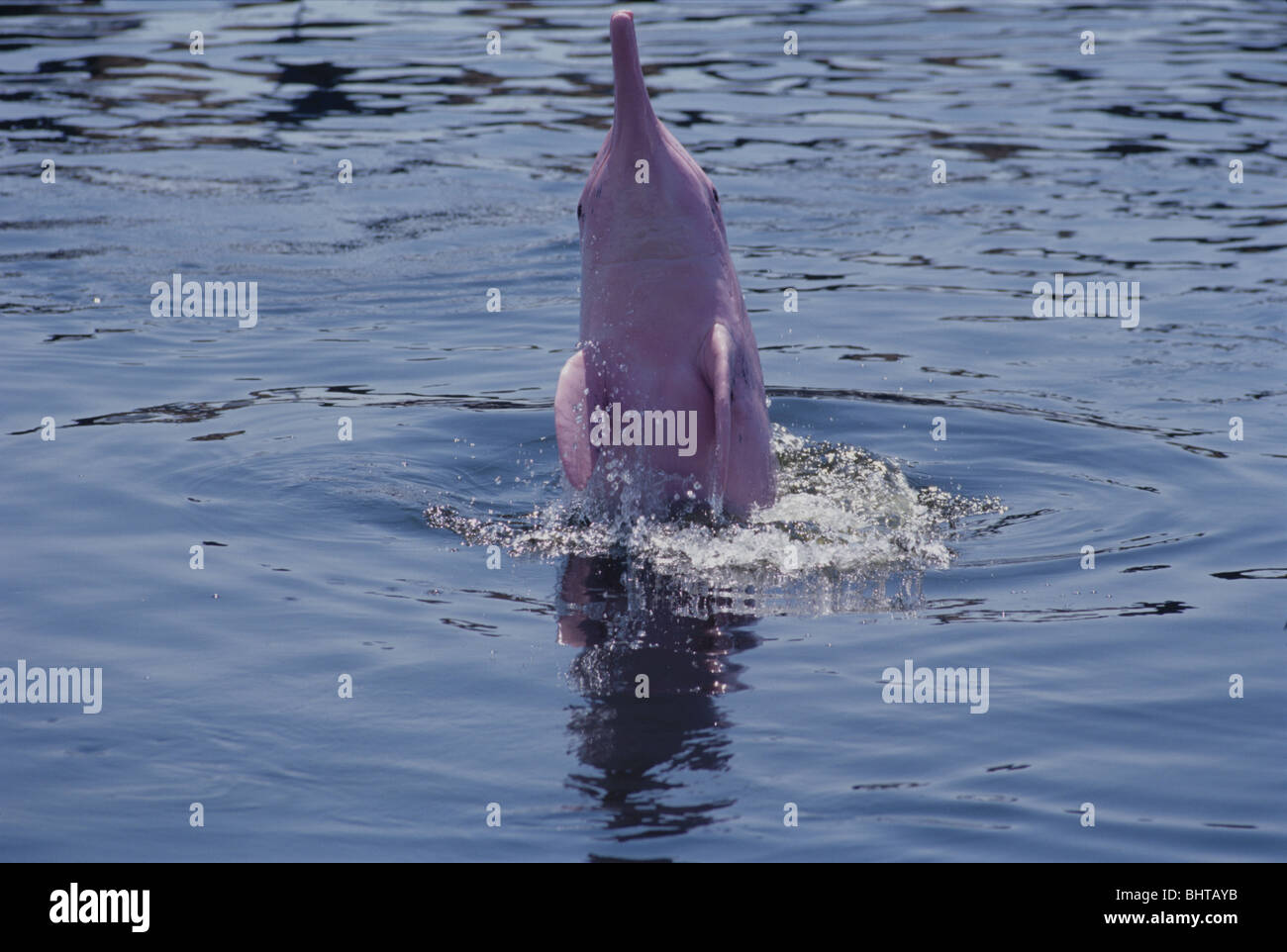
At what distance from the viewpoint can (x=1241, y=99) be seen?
70.2ft

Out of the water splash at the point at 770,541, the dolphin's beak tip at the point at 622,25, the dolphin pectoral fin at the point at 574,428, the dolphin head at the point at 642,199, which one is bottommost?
the water splash at the point at 770,541

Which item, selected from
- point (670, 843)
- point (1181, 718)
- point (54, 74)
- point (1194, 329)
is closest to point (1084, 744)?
point (1181, 718)

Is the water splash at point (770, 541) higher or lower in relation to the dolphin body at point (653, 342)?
lower

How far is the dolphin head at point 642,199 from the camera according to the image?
7.80 m

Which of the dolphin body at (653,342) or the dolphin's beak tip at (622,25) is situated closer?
the dolphin's beak tip at (622,25)

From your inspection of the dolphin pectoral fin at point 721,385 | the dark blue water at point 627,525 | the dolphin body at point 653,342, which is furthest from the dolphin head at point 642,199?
the dark blue water at point 627,525

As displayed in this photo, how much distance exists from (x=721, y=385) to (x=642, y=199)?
3.30 feet

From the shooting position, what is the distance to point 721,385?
25.2 feet

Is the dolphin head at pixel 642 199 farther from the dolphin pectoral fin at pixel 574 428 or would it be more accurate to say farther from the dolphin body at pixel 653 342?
the dolphin pectoral fin at pixel 574 428

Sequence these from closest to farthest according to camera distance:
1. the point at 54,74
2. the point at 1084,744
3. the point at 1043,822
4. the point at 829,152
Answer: the point at 1043,822, the point at 1084,744, the point at 829,152, the point at 54,74

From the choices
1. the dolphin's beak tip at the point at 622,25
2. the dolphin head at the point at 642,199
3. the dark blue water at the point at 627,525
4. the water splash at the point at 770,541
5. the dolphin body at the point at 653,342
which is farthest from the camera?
the dolphin body at the point at 653,342

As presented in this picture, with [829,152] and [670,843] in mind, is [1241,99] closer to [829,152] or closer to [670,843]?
[829,152]

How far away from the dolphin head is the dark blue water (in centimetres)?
140
